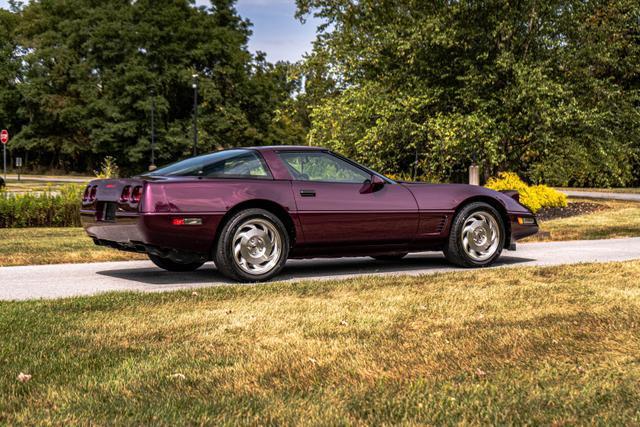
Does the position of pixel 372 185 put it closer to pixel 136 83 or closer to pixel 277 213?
pixel 277 213

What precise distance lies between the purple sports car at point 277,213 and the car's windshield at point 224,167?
10mm

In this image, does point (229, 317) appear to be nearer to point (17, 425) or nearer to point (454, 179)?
point (17, 425)

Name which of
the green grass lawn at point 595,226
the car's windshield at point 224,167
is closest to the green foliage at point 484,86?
the green grass lawn at point 595,226

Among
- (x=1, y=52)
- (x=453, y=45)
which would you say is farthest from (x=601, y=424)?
(x=1, y=52)

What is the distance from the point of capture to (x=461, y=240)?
888 cm

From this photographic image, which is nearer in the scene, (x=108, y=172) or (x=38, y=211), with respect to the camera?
(x=38, y=211)

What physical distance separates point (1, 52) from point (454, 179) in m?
56.6

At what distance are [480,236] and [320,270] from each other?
1909mm

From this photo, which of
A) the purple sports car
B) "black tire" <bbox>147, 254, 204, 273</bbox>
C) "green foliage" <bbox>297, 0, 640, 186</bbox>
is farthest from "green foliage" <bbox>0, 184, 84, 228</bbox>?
"green foliage" <bbox>297, 0, 640, 186</bbox>

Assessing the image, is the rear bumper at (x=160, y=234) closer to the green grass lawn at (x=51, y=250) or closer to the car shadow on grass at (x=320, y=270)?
the car shadow on grass at (x=320, y=270)

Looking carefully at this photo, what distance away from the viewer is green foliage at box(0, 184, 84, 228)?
599 inches

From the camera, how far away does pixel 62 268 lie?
8859 millimetres

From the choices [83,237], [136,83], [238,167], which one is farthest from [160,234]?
[136,83]

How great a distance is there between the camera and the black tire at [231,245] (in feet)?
24.6
